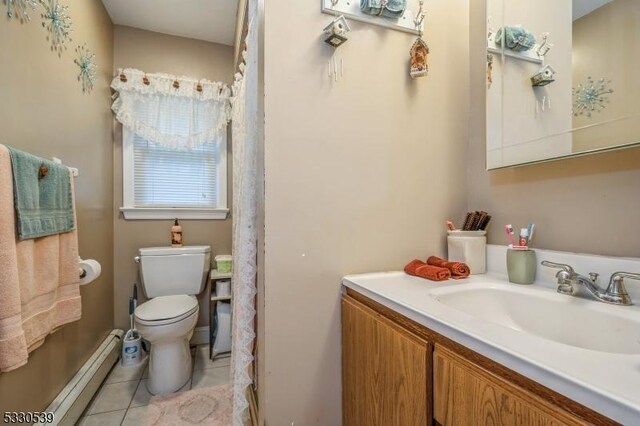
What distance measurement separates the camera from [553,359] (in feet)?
1.47

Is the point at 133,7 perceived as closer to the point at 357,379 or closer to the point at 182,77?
the point at 182,77

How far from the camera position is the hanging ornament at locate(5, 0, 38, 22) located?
3.72 ft

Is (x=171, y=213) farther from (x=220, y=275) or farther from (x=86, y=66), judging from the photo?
(x=86, y=66)

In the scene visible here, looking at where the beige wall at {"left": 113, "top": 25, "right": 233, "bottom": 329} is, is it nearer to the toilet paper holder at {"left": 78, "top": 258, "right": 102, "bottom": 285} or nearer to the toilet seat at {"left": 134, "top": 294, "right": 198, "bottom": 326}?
the toilet seat at {"left": 134, "top": 294, "right": 198, "bottom": 326}

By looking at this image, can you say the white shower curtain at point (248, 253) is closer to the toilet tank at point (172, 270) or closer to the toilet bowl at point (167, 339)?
the toilet bowl at point (167, 339)

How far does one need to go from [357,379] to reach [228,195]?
1910 millimetres

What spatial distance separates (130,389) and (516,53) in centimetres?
261

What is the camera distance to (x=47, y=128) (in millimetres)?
1391

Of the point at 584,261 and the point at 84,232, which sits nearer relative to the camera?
the point at 584,261

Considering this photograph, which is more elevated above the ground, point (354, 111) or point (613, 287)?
point (354, 111)

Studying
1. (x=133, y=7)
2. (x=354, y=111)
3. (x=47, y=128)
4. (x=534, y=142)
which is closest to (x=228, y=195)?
(x=47, y=128)

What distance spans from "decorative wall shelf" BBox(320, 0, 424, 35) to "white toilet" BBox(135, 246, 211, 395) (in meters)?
1.74

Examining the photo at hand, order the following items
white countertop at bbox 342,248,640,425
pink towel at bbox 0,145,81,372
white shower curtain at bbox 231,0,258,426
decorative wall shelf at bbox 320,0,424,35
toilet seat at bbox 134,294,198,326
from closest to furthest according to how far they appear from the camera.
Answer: white countertop at bbox 342,248,640,425, pink towel at bbox 0,145,81,372, decorative wall shelf at bbox 320,0,424,35, white shower curtain at bbox 231,0,258,426, toilet seat at bbox 134,294,198,326

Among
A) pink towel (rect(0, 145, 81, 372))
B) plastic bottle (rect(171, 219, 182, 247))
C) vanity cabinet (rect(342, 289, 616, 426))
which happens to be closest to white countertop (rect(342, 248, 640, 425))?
vanity cabinet (rect(342, 289, 616, 426))
